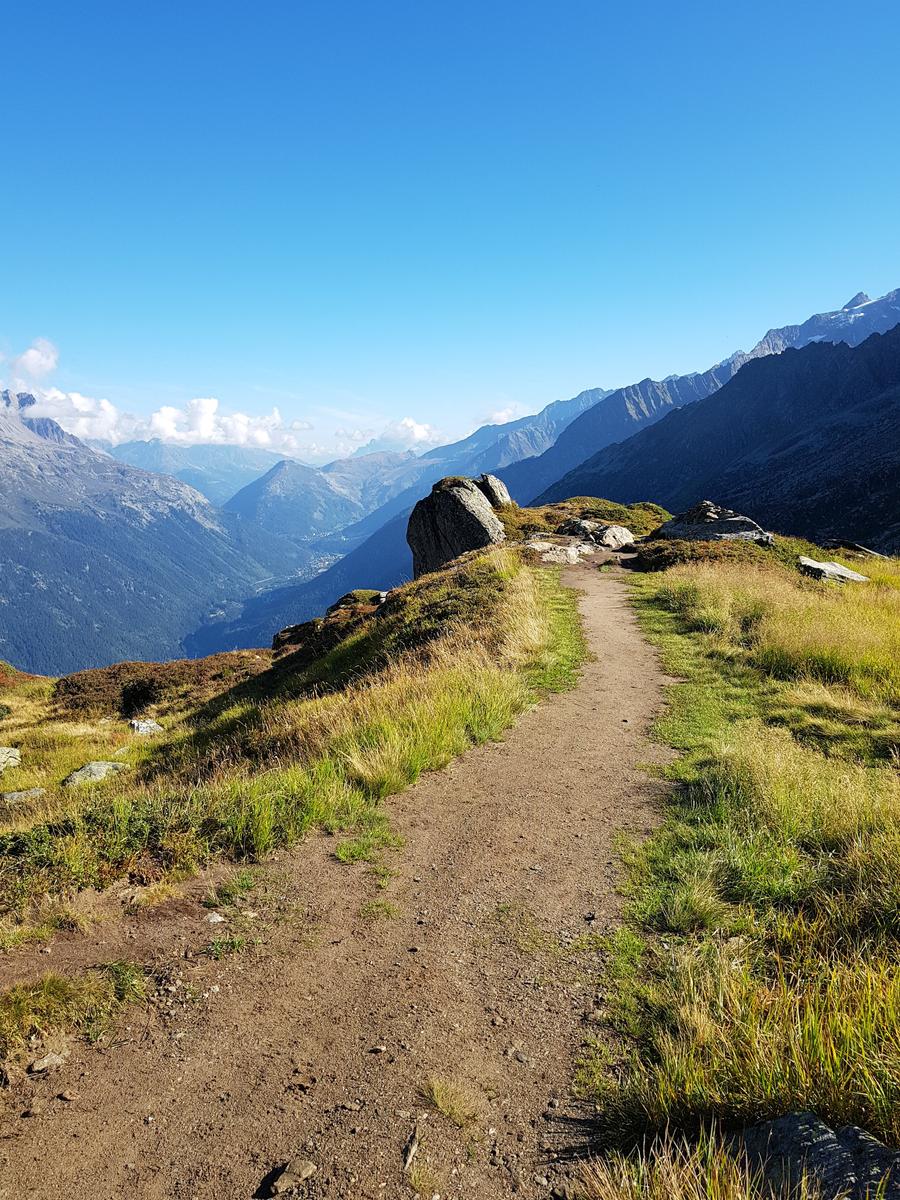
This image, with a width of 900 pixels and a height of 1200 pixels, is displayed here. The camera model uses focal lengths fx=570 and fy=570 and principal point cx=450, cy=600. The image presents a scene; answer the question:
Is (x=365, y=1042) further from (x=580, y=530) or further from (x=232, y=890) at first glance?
(x=580, y=530)

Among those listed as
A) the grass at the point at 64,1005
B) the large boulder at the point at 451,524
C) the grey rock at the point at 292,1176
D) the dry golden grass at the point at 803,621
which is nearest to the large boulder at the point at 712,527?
the dry golden grass at the point at 803,621

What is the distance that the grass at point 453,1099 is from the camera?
11.5 feet

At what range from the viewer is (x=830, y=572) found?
25.6 metres

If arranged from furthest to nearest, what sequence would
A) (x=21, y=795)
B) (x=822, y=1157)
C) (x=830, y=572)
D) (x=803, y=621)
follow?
(x=830, y=572) → (x=803, y=621) → (x=21, y=795) → (x=822, y=1157)

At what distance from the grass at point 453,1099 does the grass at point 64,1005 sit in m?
2.44

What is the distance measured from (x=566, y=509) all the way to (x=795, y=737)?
44403 millimetres

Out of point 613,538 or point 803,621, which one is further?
point 613,538

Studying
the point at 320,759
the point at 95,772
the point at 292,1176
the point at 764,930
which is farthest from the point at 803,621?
the point at 95,772

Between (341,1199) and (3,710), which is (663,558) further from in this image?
(3,710)

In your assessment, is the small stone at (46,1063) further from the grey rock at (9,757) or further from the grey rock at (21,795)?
the grey rock at (9,757)

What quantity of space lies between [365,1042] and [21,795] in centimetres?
1510

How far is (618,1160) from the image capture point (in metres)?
2.90

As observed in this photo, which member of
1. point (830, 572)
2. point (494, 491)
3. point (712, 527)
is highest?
point (494, 491)

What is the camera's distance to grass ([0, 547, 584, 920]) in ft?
20.1
